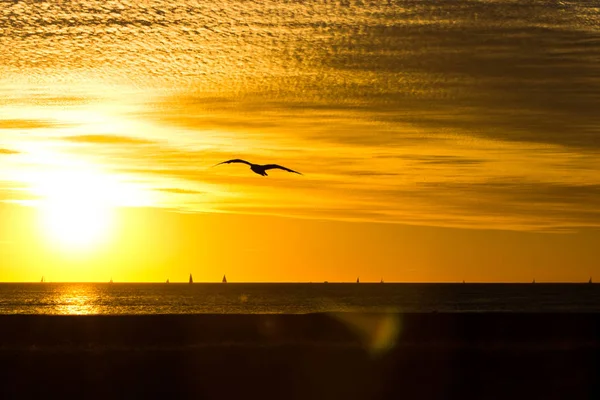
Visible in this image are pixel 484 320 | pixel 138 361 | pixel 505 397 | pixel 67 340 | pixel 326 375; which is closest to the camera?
pixel 505 397

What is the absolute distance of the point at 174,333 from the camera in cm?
3612

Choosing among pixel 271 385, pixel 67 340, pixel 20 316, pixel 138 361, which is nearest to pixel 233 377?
pixel 271 385

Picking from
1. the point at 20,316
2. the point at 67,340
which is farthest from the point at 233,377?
the point at 20,316

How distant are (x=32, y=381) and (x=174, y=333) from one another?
9234 mm

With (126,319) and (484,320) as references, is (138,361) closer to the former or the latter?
(126,319)

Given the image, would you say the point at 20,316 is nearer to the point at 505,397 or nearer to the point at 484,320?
the point at 484,320

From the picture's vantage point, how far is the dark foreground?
26.1 m

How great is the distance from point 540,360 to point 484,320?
6.53 metres

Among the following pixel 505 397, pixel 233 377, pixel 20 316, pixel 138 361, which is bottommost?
pixel 20 316

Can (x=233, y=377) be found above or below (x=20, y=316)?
above

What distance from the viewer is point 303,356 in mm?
32250

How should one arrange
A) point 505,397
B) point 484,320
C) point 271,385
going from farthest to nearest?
point 484,320 < point 271,385 < point 505,397

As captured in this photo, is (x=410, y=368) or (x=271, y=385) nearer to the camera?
(x=271, y=385)

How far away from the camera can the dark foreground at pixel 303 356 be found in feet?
85.6
